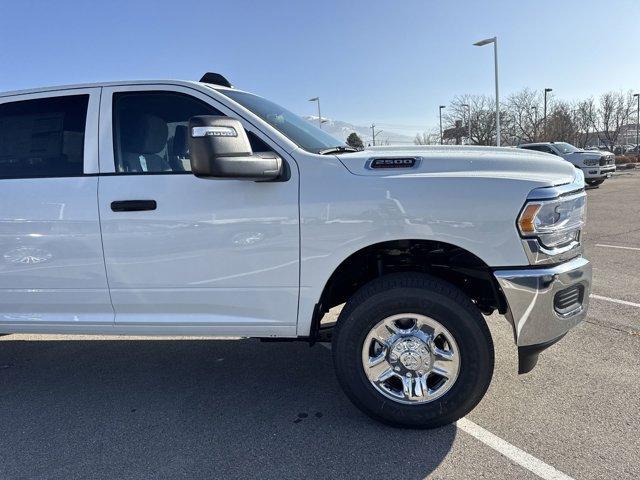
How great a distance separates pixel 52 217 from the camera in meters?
3.10

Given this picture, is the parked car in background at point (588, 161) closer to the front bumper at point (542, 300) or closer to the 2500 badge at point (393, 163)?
the front bumper at point (542, 300)

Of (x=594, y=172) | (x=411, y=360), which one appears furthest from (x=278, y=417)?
(x=594, y=172)

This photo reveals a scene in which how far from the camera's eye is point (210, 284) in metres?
3.00

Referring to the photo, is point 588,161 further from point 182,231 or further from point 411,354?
point 182,231

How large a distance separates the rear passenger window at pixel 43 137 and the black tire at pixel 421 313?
1.95 m

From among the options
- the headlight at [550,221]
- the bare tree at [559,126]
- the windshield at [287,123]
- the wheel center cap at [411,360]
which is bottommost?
the wheel center cap at [411,360]

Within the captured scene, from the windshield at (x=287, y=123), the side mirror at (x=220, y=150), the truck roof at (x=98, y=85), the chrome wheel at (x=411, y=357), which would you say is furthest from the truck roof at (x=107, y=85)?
the chrome wheel at (x=411, y=357)

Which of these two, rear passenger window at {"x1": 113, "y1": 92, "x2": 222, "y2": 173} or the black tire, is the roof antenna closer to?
rear passenger window at {"x1": 113, "y1": 92, "x2": 222, "y2": 173}

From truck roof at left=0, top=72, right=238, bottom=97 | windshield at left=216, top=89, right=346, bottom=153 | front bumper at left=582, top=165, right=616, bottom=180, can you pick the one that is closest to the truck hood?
windshield at left=216, top=89, right=346, bottom=153

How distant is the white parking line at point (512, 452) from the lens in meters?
2.47

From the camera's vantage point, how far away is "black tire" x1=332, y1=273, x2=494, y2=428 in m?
2.76

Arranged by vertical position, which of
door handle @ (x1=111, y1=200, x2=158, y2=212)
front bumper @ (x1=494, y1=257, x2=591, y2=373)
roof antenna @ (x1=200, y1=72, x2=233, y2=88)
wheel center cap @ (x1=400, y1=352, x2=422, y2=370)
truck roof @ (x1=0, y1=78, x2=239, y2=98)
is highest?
roof antenna @ (x1=200, y1=72, x2=233, y2=88)

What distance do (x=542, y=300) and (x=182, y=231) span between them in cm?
204

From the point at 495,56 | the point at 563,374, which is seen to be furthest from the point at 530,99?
the point at 563,374
